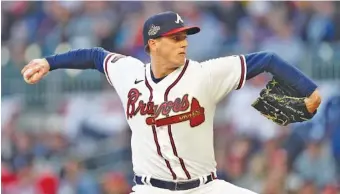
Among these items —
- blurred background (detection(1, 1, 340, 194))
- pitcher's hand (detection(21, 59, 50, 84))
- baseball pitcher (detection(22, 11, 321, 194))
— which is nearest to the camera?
baseball pitcher (detection(22, 11, 321, 194))

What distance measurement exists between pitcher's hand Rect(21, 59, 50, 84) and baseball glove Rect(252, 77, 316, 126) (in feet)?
4.03

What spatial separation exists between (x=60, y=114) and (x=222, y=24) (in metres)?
1.87

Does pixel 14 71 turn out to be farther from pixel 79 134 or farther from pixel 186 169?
pixel 186 169

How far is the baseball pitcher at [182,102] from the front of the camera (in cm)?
452

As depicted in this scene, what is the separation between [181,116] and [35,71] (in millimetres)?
902

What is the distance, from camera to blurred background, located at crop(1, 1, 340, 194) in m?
8.12

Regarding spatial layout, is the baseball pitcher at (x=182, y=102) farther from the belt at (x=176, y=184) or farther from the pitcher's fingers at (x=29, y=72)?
the pitcher's fingers at (x=29, y=72)

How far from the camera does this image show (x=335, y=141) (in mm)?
8062

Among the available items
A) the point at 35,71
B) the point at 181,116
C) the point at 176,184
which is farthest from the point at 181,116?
the point at 35,71

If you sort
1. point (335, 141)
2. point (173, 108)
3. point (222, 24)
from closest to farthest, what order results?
point (173, 108), point (335, 141), point (222, 24)

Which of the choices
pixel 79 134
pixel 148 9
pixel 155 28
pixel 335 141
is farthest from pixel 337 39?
pixel 155 28

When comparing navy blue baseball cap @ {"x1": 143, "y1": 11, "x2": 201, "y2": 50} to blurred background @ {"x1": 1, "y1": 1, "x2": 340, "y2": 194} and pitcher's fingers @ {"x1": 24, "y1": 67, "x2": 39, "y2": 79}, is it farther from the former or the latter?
blurred background @ {"x1": 1, "y1": 1, "x2": 340, "y2": 194}

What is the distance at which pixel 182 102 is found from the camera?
4.52m

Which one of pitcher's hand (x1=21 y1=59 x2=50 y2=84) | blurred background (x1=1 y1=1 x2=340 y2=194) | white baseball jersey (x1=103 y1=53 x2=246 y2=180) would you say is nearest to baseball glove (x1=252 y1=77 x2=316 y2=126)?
white baseball jersey (x1=103 y1=53 x2=246 y2=180)
